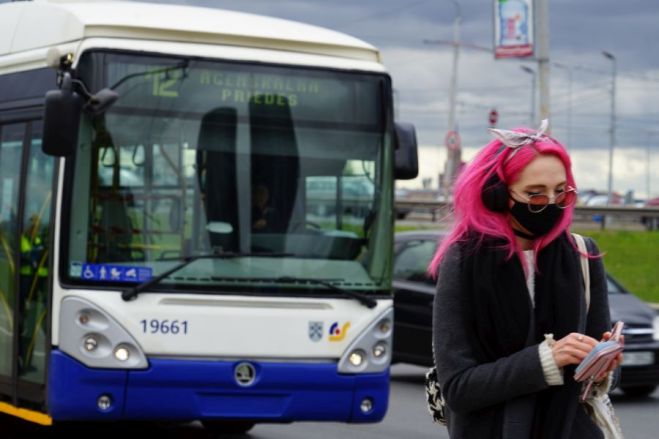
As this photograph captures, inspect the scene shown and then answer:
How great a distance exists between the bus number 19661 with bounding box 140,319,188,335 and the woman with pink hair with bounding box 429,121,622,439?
586 centimetres

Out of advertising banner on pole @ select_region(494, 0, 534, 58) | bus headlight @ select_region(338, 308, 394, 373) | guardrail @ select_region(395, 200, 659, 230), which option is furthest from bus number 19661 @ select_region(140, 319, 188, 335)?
advertising banner on pole @ select_region(494, 0, 534, 58)

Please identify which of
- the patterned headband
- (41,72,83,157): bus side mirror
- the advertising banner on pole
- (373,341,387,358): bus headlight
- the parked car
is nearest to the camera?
the patterned headband

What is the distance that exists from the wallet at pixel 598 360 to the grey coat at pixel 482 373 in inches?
3.7

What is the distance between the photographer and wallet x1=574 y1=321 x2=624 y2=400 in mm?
3498

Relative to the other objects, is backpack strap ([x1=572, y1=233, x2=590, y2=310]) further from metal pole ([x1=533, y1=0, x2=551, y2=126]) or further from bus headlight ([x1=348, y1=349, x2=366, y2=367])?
metal pole ([x1=533, y1=0, x2=551, y2=126])

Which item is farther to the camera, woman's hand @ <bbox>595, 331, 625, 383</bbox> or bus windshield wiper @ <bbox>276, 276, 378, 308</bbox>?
bus windshield wiper @ <bbox>276, 276, 378, 308</bbox>

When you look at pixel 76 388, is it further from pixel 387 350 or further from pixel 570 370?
pixel 570 370

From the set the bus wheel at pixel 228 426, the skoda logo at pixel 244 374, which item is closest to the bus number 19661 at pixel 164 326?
the skoda logo at pixel 244 374

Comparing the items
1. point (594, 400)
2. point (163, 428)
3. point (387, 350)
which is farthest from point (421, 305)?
point (594, 400)

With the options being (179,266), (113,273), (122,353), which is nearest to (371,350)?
(179,266)

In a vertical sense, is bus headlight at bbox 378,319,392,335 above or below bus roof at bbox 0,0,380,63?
below

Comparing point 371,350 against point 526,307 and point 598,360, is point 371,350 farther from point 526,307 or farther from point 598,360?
point 598,360

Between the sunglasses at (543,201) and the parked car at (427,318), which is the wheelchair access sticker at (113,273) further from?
the sunglasses at (543,201)

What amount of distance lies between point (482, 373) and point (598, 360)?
0.29m
